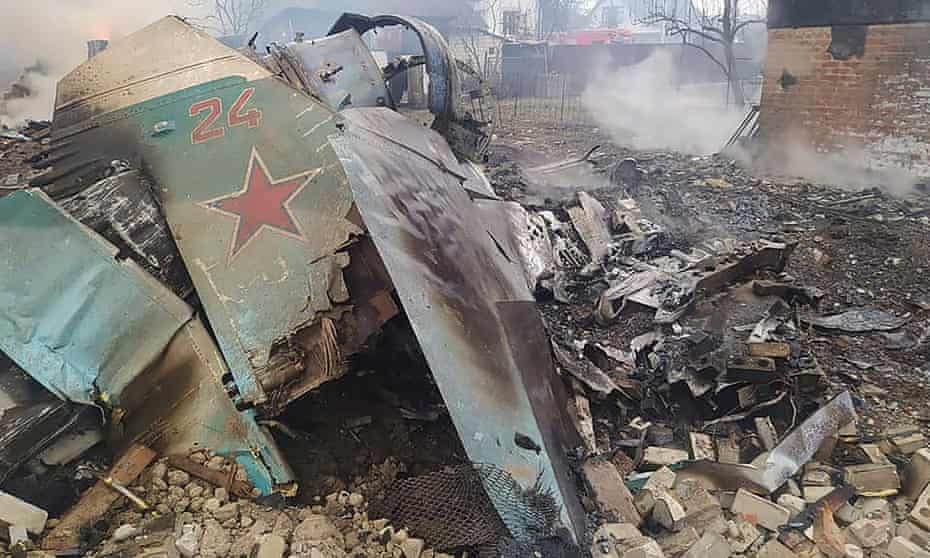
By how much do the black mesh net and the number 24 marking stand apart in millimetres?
2102

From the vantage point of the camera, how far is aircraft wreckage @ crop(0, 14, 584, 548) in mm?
2652

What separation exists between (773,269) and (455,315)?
367 centimetres

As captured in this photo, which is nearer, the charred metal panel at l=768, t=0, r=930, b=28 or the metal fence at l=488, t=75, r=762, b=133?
the charred metal panel at l=768, t=0, r=930, b=28

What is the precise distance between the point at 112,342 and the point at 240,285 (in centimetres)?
61

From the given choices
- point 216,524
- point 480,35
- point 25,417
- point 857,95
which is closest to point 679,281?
point 216,524

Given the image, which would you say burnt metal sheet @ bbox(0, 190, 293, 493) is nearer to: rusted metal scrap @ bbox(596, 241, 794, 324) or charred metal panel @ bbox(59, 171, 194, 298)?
charred metal panel @ bbox(59, 171, 194, 298)

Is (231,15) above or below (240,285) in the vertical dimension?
above

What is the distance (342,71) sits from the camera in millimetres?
5301

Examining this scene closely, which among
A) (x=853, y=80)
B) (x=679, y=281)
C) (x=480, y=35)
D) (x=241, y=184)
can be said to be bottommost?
(x=679, y=281)

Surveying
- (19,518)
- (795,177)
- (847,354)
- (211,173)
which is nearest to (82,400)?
(19,518)

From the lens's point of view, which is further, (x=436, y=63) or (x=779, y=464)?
(x=436, y=63)

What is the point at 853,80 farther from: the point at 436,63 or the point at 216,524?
the point at 216,524

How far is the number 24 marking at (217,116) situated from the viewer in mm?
3324

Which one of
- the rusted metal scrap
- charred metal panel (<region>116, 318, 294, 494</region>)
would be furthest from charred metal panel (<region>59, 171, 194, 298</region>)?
the rusted metal scrap
